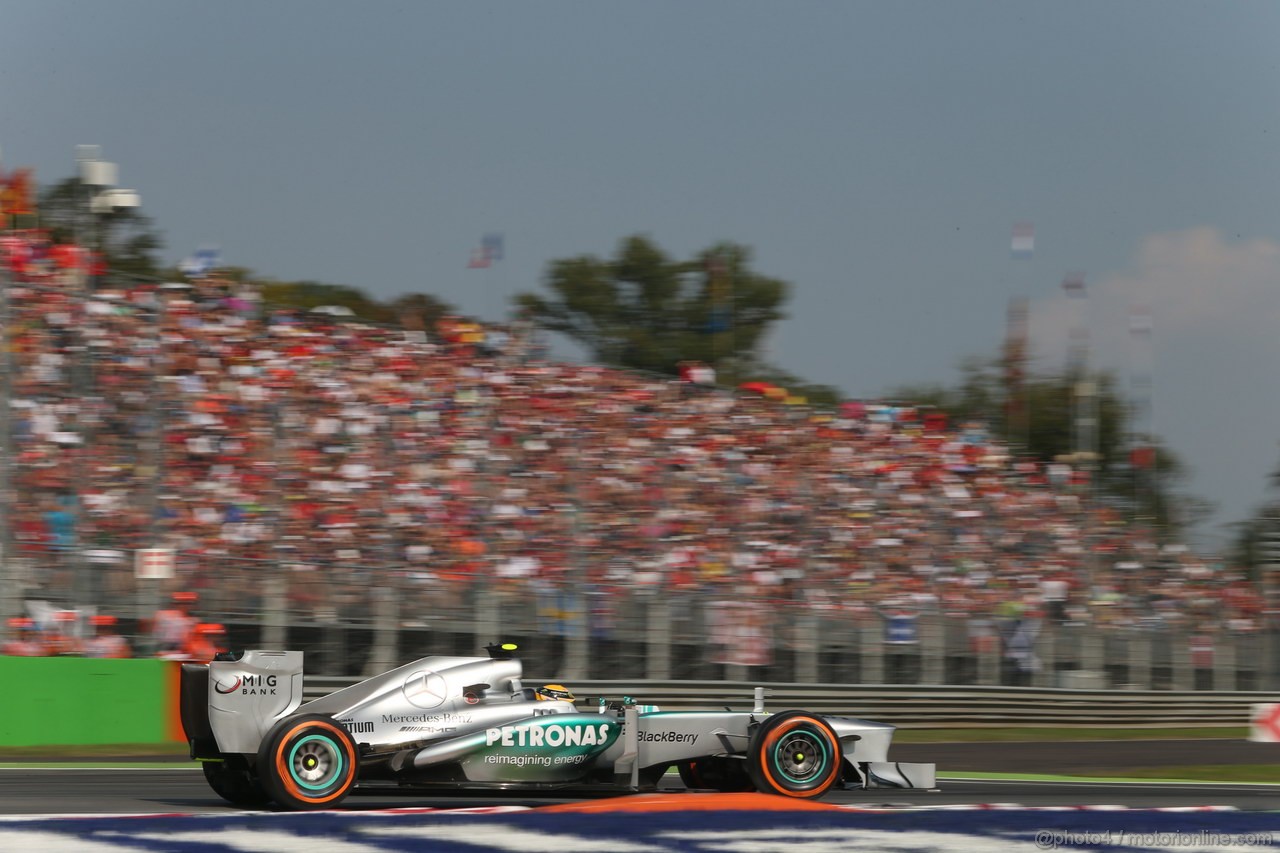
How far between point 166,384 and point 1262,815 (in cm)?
1333

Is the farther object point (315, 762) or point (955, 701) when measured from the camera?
point (955, 701)

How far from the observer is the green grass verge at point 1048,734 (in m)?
19.1

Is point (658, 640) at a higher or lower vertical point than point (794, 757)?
higher

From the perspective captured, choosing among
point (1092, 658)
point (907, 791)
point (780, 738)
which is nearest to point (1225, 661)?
point (1092, 658)

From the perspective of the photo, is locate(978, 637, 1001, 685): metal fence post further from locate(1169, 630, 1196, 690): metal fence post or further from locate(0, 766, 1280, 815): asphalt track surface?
locate(0, 766, 1280, 815): asphalt track surface

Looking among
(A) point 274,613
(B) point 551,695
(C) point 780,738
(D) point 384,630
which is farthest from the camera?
(D) point 384,630

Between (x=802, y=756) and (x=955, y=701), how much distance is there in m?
11.2

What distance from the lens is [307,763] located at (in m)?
8.81

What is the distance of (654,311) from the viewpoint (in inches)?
1965

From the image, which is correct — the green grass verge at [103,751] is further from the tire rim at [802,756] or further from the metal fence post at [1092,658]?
the metal fence post at [1092,658]

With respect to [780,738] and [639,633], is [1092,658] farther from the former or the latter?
[780,738]

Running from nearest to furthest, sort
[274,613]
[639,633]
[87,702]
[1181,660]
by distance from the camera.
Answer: [87,702]
[274,613]
[639,633]
[1181,660]

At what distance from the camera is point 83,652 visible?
1571 centimetres

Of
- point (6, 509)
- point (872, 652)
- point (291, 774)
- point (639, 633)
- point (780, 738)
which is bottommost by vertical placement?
point (291, 774)
